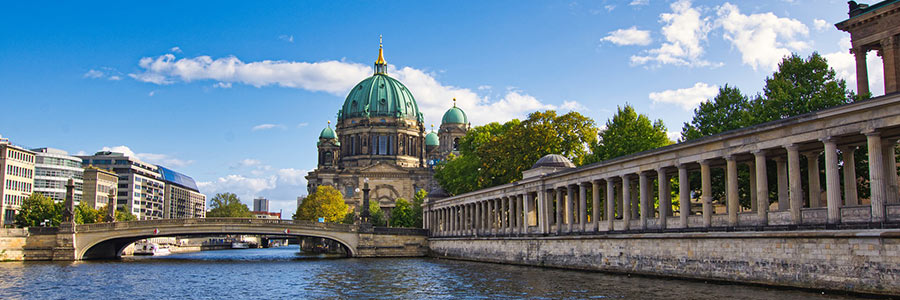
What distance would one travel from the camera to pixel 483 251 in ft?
202

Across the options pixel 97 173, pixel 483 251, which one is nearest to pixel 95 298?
pixel 483 251

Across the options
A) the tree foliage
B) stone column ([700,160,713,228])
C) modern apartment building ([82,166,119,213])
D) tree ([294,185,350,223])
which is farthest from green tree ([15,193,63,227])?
stone column ([700,160,713,228])

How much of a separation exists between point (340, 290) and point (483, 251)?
26.3m

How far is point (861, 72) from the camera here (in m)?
42.3

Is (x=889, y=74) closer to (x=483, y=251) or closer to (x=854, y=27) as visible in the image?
(x=854, y=27)

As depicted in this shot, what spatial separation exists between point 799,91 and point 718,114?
8110 mm

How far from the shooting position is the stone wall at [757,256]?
25359 millimetres

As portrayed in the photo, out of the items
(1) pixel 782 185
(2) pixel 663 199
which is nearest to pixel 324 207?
(2) pixel 663 199

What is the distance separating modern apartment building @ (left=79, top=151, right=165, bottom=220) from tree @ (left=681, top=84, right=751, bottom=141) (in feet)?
377

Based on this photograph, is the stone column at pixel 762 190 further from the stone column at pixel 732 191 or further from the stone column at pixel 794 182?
the stone column at pixel 794 182

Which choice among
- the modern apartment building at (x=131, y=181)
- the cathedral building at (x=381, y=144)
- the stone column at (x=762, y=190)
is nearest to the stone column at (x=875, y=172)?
the stone column at (x=762, y=190)

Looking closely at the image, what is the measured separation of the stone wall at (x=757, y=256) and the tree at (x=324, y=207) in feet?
234

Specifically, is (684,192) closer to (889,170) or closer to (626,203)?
(626,203)

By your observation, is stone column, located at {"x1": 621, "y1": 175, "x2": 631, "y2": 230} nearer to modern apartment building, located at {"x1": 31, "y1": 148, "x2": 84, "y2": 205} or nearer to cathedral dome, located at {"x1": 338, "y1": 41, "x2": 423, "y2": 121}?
modern apartment building, located at {"x1": 31, "y1": 148, "x2": 84, "y2": 205}
